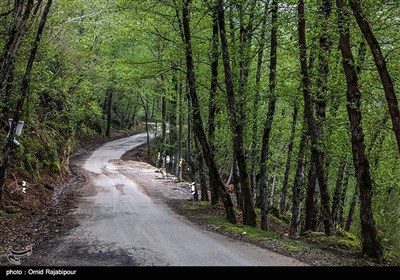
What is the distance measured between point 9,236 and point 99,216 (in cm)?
392

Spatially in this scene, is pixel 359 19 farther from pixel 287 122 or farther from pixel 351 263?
pixel 287 122

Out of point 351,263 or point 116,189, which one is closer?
point 351,263

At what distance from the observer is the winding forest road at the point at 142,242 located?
846 centimetres

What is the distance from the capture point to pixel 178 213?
15742 mm

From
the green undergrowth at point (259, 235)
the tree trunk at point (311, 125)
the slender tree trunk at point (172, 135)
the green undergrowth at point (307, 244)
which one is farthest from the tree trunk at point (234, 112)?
the slender tree trunk at point (172, 135)

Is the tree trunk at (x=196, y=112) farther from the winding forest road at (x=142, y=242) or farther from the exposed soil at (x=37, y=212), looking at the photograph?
the exposed soil at (x=37, y=212)

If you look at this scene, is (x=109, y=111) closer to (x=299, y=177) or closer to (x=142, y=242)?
(x=299, y=177)

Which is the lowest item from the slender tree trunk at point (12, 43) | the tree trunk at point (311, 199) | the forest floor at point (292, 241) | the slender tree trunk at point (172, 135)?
the forest floor at point (292, 241)

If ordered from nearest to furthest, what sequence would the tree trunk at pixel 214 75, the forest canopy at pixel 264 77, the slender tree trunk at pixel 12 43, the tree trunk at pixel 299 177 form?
1. the forest canopy at pixel 264 77
2. the slender tree trunk at pixel 12 43
3. the tree trunk at pixel 214 75
4. the tree trunk at pixel 299 177

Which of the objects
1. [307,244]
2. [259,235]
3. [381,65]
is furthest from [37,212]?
[381,65]

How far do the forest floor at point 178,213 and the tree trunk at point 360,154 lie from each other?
442mm

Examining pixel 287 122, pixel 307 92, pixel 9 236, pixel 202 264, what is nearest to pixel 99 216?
pixel 9 236

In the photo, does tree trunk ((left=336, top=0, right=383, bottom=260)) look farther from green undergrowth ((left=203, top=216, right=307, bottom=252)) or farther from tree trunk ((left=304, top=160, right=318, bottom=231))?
tree trunk ((left=304, top=160, right=318, bottom=231))

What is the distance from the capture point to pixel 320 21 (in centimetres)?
1001
